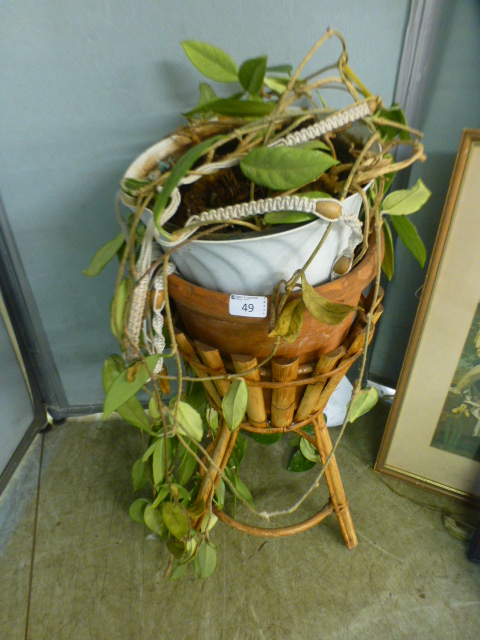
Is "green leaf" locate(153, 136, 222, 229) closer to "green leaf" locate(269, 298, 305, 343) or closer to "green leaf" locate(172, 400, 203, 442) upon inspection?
"green leaf" locate(269, 298, 305, 343)

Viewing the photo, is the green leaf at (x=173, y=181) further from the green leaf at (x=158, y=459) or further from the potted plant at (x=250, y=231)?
the green leaf at (x=158, y=459)

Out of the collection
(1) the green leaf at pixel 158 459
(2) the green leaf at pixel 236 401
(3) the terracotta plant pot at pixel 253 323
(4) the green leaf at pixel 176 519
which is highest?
(3) the terracotta plant pot at pixel 253 323

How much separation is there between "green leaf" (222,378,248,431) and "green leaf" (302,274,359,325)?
155 mm

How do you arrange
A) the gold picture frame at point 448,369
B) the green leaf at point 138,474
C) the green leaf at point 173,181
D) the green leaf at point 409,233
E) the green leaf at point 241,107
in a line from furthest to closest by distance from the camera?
the green leaf at point 138,474, the gold picture frame at point 448,369, the green leaf at point 409,233, the green leaf at point 241,107, the green leaf at point 173,181

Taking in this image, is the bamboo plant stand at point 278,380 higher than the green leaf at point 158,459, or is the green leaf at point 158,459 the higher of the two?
the bamboo plant stand at point 278,380

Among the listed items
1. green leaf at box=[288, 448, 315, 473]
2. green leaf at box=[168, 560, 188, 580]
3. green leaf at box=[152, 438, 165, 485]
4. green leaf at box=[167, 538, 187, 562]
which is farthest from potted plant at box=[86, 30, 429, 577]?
green leaf at box=[288, 448, 315, 473]

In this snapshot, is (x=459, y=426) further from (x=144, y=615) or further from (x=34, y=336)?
(x=34, y=336)

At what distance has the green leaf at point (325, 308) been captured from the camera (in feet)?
1.70

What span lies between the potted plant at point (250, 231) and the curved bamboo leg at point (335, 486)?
23cm

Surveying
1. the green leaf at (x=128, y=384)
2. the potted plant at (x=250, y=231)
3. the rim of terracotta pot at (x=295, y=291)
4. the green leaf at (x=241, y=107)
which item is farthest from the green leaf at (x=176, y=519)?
the green leaf at (x=241, y=107)

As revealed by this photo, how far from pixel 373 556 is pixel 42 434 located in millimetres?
876

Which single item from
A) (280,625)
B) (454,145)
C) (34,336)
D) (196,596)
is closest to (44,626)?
(196,596)

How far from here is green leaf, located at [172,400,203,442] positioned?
2.26 ft

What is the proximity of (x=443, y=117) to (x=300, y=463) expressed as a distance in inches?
30.9
